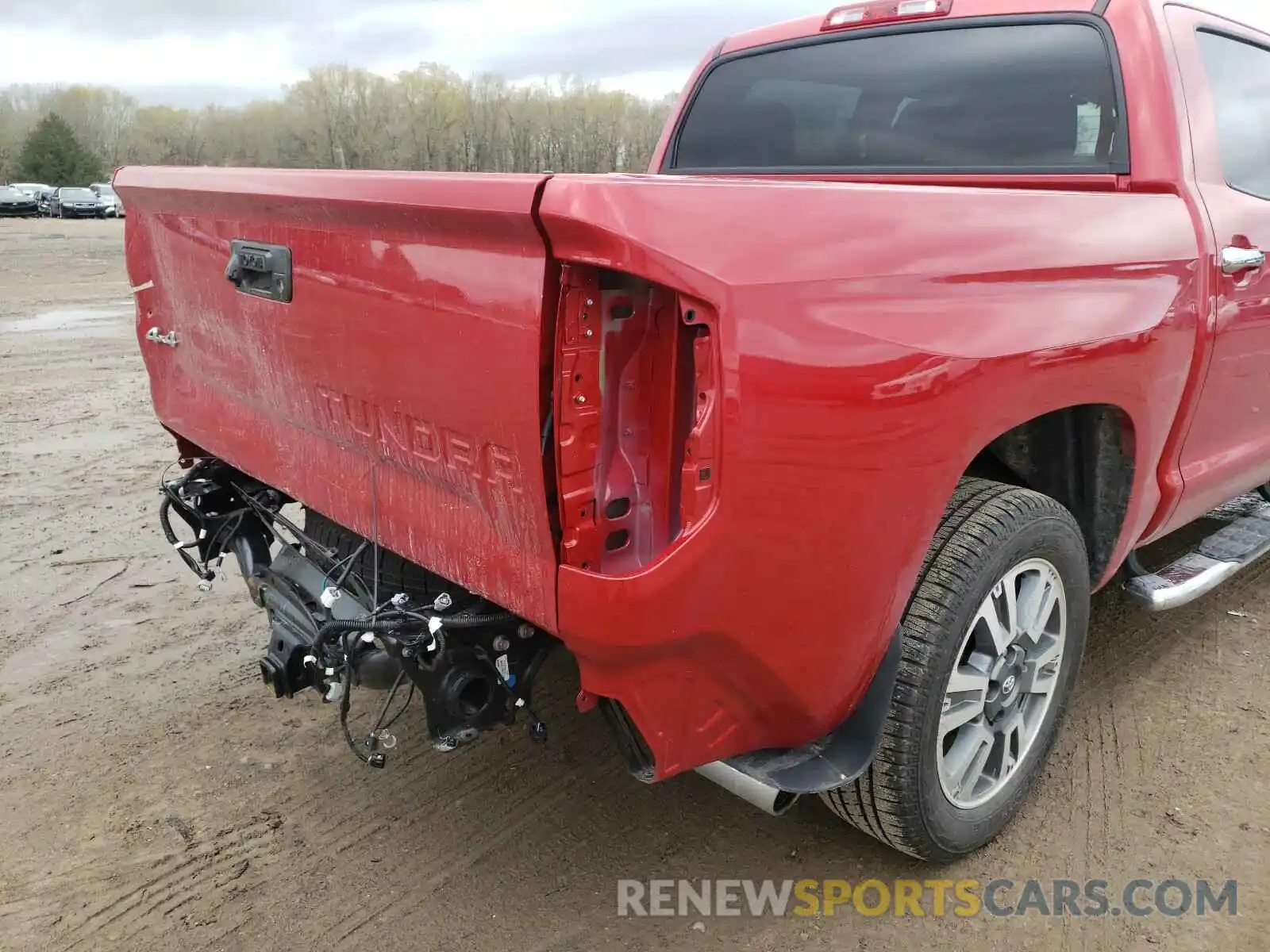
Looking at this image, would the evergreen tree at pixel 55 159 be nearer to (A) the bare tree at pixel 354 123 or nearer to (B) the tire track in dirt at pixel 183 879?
(A) the bare tree at pixel 354 123

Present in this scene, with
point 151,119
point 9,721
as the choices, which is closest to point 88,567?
point 9,721

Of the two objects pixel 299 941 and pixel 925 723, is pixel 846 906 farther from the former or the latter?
pixel 299 941

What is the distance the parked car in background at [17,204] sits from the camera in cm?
4267

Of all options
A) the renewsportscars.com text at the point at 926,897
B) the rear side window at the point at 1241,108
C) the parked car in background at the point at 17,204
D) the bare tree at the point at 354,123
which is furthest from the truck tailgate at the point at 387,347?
the parked car in background at the point at 17,204

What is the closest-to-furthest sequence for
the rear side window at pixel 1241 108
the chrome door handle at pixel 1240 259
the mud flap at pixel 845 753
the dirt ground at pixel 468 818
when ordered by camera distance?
the mud flap at pixel 845 753
the dirt ground at pixel 468 818
the chrome door handle at pixel 1240 259
the rear side window at pixel 1241 108

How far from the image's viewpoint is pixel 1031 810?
111 inches

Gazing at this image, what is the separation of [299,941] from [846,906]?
129 cm

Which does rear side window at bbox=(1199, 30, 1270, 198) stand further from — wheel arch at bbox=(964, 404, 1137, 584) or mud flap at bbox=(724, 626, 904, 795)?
mud flap at bbox=(724, 626, 904, 795)

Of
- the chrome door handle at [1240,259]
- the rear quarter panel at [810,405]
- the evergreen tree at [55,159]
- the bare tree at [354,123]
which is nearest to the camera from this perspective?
the rear quarter panel at [810,405]

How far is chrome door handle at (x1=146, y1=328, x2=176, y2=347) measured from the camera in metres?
2.92

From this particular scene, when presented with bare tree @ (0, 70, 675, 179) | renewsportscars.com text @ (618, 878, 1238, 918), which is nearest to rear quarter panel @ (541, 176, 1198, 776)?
renewsportscars.com text @ (618, 878, 1238, 918)

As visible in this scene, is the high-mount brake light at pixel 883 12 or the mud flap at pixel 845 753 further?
the high-mount brake light at pixel 883 12

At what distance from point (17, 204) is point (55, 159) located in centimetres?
2576

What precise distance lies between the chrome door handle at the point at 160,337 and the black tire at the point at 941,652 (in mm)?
2133
